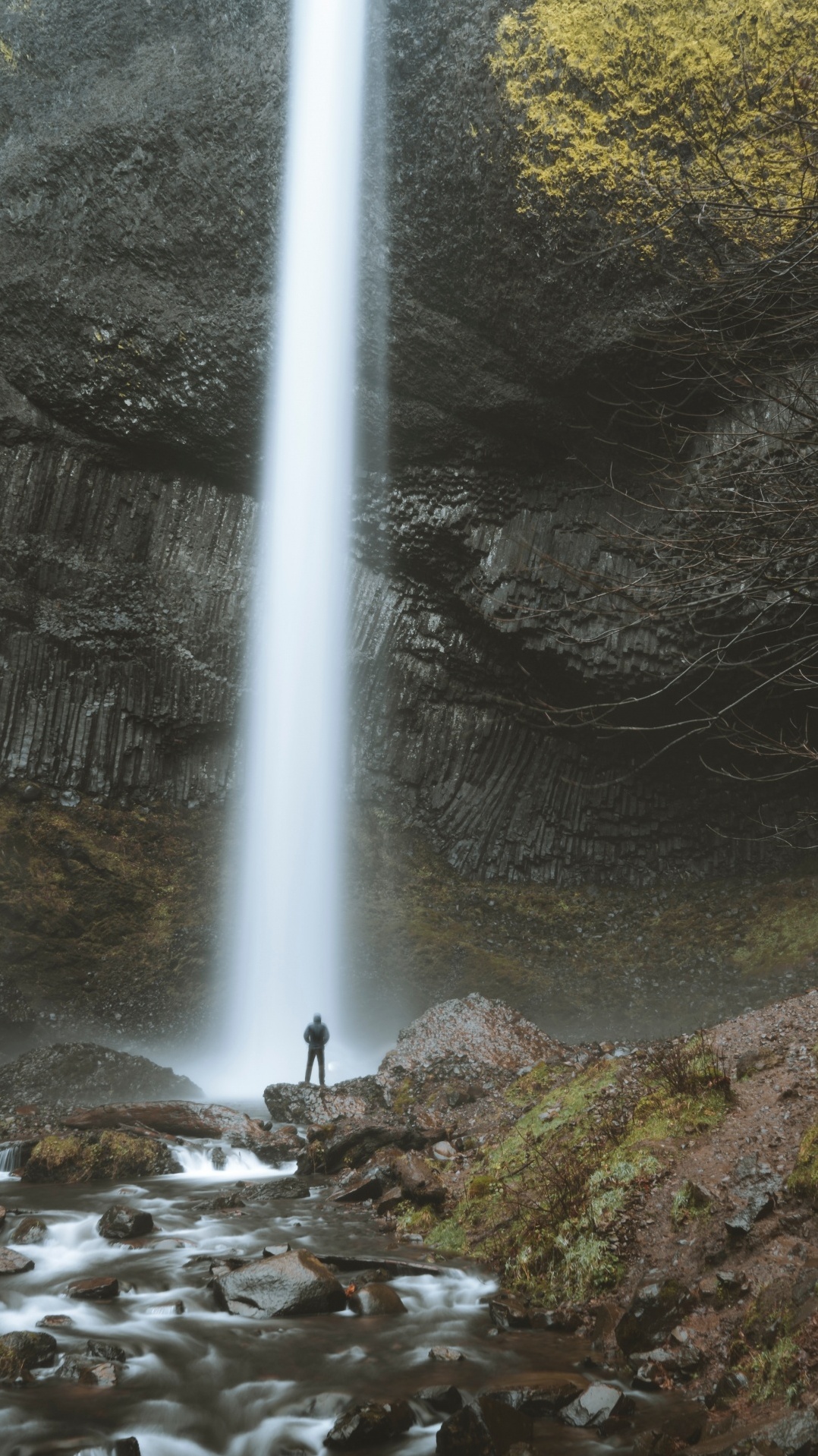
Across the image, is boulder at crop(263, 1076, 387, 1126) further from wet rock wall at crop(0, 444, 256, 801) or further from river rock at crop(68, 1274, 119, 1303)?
wet rock wall at crop(0, 444, 256, 801)

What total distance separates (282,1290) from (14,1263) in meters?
1.71

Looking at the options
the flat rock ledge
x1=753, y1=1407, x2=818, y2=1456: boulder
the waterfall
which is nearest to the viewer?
x1=753, y1=1407, x2=818, y2=1456: boulder

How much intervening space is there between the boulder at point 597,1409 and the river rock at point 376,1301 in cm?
135

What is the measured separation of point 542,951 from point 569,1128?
10.2m

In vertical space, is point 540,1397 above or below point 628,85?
below

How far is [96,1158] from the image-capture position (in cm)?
744

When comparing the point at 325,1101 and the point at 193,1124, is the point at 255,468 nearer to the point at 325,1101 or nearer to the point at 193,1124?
the point at 325,1101

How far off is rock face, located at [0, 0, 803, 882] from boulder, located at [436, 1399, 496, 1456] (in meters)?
12.3

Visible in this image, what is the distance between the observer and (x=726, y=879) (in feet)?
51.8

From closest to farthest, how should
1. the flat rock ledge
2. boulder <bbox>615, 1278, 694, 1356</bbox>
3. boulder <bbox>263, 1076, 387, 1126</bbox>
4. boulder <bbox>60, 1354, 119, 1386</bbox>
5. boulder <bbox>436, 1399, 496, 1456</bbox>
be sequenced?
boulder <bbox>436, 1399, 496, 1456</bbox> < boulder <bbox>615, 1278, 694, 1356</bbox> < boulder <bbox>60, 1354, 119, 1386</bbox> < the flat rock ledge < boulder <bbox>263, 1076, 387, 1126</bbox>

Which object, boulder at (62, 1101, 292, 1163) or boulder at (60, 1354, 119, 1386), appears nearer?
boulder at (60, 1354, 119, 1386)

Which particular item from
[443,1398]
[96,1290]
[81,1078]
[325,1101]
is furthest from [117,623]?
[443,1398]

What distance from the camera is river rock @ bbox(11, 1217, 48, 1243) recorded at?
18.4 ft

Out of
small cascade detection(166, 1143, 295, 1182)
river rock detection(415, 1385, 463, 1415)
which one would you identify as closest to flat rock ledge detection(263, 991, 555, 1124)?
small cascade detection(166, 1143, 295, 1182)
